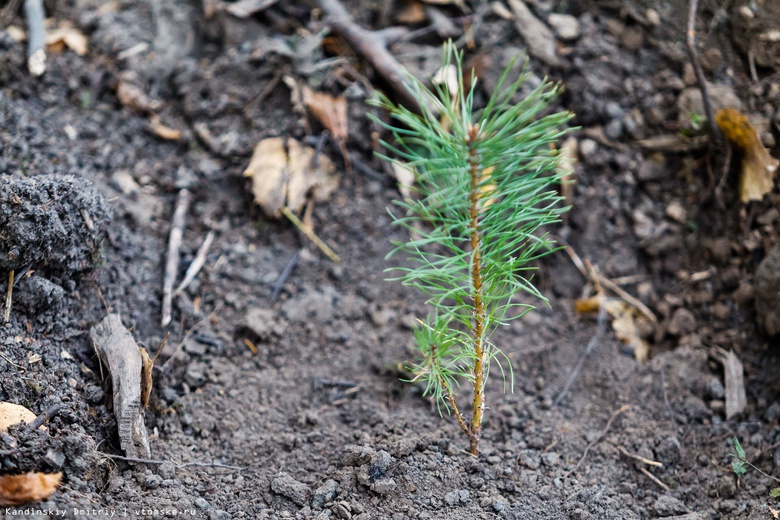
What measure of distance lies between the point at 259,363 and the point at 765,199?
78.6 inches

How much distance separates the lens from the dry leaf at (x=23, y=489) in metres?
1.35

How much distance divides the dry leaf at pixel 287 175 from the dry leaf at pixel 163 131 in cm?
38

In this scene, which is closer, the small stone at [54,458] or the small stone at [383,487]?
the small stone at [54,458]

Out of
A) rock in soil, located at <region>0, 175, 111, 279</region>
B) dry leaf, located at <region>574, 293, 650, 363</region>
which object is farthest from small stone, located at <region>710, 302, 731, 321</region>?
rock in soil, located at <region>0, 175, 111, 279</region>

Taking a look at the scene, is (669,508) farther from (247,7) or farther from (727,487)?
(247,7)

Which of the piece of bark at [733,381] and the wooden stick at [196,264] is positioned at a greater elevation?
the wooden stick at [196,264]

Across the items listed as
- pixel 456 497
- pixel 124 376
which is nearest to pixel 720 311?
pixel 456 497

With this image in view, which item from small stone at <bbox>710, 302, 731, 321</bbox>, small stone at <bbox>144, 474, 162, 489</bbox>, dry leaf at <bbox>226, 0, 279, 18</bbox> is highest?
dry leaf at <bbox>226, 0, 279, 18</bbox>

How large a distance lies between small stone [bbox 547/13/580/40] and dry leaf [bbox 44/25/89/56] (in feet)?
7.00

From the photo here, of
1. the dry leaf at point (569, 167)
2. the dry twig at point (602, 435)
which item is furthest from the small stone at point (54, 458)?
the dry leaf at point (569, 167)

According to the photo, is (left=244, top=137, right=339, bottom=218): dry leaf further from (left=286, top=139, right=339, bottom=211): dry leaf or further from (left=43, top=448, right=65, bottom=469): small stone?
(left=43, top=448, right=65, bottom=469): small stone

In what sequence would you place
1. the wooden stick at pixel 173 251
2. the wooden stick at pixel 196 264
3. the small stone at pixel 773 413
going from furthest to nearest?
1. the wooden stick at pixel 196 264
2. the wooden stick at pixel 173 251
3. the small stone at pixel 773 413

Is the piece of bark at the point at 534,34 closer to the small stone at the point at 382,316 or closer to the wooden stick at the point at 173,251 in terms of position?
the small stone at the point at 382,316

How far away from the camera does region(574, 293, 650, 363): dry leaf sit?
94.7 inches
